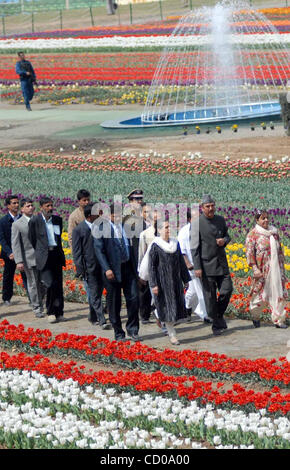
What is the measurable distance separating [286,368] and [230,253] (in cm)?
498

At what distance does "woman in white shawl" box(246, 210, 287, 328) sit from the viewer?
11.5 meters

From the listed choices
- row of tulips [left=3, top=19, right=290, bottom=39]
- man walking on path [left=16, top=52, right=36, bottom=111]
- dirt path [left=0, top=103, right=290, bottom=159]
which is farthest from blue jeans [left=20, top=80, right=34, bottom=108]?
row of tulips [left=3, top=19, right=290, bottom=39]

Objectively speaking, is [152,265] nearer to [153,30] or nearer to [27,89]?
[27,89]

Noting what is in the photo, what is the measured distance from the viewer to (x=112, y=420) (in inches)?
337

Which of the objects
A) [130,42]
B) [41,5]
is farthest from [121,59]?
[41,5]

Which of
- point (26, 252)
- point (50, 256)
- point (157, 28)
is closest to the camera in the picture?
point (50, 256)

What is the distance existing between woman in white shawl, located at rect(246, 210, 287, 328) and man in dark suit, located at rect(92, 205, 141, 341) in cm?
137

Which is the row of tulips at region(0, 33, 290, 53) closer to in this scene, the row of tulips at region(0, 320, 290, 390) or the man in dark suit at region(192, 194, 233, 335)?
the man in dark suit at region(192, 194, 233, 335)

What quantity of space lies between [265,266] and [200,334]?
107cm

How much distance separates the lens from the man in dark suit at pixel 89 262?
11883mm

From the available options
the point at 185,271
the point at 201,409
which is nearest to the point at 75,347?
the point at 185,271

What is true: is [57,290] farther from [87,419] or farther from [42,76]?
[42,76]

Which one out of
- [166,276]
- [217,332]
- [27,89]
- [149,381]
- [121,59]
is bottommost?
[217,332]

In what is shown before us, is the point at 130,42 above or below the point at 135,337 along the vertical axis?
above
